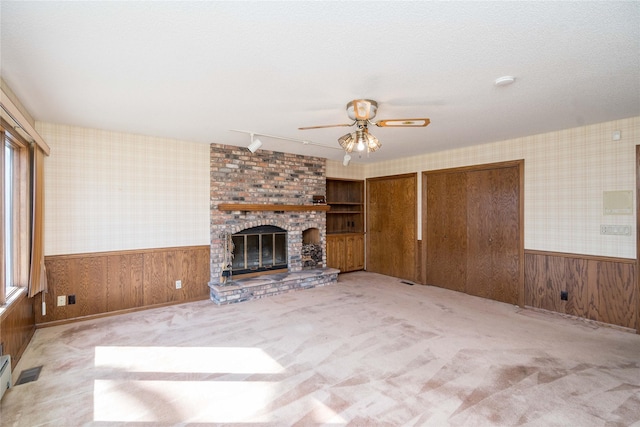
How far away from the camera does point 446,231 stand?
5.15 metres

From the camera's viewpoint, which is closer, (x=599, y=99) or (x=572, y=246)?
(x=599, y=99)

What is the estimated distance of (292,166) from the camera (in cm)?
538

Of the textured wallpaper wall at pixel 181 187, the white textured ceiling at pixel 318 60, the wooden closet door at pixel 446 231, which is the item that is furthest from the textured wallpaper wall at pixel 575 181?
the wooden closet door at pixel 446 231

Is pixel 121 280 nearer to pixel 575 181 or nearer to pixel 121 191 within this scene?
pixel 121 191

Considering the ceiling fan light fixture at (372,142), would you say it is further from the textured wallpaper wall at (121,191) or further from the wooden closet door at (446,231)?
the textured wallpaper wall at (121,191)

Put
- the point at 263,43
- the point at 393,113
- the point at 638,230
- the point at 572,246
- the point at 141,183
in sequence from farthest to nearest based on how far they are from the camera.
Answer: the point at 141,183, the point at 572,246, the point at 638,230, the point at 393,113, the point at 263,43

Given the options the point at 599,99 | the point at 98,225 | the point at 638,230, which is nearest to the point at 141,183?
the point at 98,225

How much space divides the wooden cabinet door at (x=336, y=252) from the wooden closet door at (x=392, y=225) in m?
0.68

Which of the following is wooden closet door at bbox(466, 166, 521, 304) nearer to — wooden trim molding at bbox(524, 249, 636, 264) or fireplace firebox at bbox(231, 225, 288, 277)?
wooden trim molding at bbox(524, 249, 636, 264)

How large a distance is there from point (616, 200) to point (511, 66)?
Result: 262 centimetres

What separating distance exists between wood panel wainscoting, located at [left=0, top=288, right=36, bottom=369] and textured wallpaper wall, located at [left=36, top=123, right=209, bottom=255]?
79 centimetres

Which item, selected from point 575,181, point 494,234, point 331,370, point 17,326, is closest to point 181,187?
point 17,326

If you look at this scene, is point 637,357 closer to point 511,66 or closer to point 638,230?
point 638,230

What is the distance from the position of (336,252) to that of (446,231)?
2212mm
